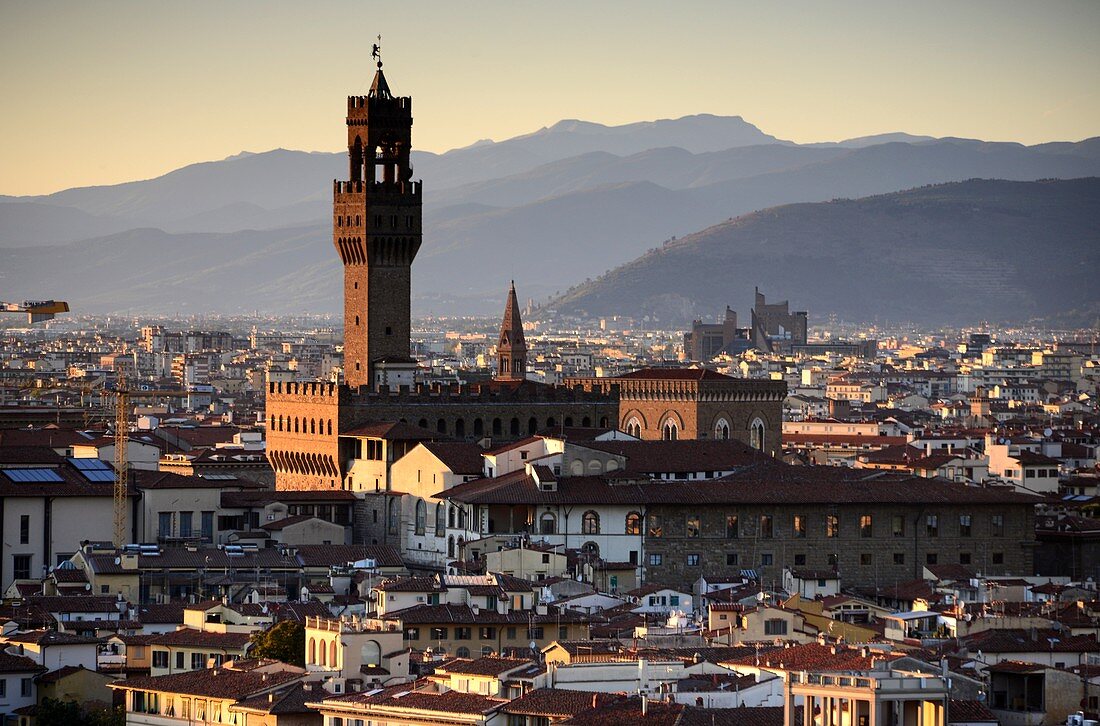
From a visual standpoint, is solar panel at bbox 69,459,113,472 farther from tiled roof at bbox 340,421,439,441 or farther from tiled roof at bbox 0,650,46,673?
tiled roof at bbox 0,650,46,673

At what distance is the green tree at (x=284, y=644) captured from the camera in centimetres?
5131

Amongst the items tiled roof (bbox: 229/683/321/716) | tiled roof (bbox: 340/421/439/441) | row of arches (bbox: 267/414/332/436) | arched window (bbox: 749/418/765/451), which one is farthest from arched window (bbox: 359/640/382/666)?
Answer: arched window (bbox: 749/418/765/451)

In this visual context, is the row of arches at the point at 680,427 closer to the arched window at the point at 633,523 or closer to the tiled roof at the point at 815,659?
the arched window at the point at 633,523

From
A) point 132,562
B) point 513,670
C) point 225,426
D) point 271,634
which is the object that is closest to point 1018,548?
point 132,562

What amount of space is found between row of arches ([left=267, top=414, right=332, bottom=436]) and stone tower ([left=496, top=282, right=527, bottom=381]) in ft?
58.2

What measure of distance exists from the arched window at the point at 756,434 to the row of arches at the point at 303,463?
1706 centimetres

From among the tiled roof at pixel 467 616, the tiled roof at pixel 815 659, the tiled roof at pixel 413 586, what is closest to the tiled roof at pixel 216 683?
the tiled roof at pixel 467 616

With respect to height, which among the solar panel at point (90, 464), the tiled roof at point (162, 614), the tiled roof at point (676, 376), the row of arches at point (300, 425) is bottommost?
the tiled roof at point (162, 614)

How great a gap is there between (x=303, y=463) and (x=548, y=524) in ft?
64.1

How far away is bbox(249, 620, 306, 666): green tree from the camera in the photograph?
51.3m

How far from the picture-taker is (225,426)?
404 feet

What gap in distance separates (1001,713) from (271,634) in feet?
47.7

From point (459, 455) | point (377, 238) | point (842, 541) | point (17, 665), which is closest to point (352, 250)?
point (377, 238)

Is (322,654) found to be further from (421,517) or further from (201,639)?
(421,517)
